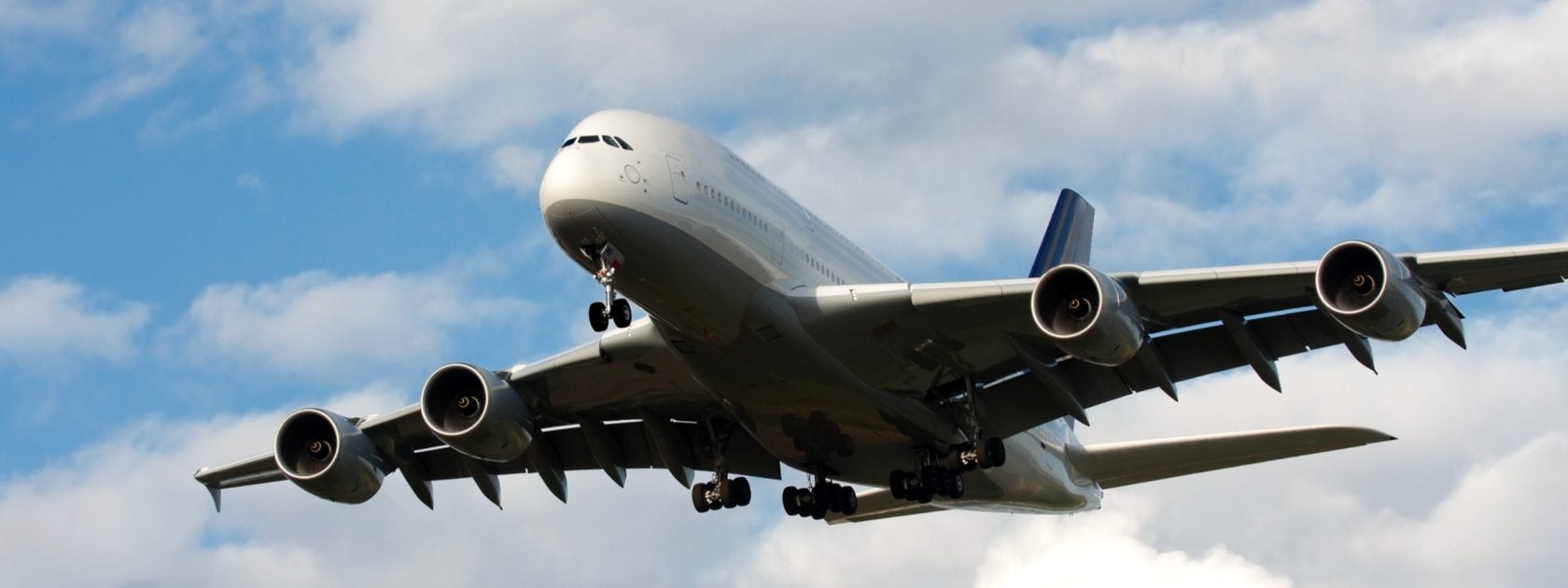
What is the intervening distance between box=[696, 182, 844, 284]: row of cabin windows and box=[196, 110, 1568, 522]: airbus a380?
0.03m

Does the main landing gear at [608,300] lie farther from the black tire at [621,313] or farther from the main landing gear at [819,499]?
the main landing gear at [819,499]

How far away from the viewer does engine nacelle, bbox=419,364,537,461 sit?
29.6 m

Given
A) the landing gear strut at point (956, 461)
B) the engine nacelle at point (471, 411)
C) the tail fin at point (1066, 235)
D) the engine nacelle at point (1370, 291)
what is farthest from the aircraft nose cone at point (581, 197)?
the tail fin at point (1066, 235)

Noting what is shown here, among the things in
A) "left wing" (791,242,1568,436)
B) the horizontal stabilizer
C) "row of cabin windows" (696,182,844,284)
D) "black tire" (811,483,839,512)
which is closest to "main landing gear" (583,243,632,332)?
"row of cabin windows" (696,182,844,284)

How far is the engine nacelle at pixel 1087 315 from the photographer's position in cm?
2489

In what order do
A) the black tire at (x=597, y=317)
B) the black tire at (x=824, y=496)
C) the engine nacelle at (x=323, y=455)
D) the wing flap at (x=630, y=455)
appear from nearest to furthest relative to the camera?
the black tire at (x=597, y=317) < the engine nacelle at (x=323, y=455) < the black tire at (x=824, y=496) < the wing flap at (x=630, y=455)

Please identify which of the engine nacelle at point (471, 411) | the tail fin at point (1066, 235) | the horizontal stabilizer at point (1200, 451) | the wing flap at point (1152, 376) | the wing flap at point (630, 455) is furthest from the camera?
the tail fin at point (1066, 235)

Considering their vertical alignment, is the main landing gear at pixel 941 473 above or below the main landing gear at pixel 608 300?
below

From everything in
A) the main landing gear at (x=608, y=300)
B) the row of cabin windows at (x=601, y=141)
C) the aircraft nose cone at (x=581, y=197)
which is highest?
the row of cabin windows at (x=601, y=141)

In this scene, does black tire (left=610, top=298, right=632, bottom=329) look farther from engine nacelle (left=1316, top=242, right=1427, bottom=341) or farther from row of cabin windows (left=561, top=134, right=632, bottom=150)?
engine nacelle (left=1316, top=242, right=1427, bottom=341)

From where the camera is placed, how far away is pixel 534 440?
110 ft

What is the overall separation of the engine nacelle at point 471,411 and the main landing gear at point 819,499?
5.05m

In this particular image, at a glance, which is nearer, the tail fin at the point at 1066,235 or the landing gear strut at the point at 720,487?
the landing gear strut at the point at 720,487

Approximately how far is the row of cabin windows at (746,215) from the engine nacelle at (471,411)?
19.7 feet
